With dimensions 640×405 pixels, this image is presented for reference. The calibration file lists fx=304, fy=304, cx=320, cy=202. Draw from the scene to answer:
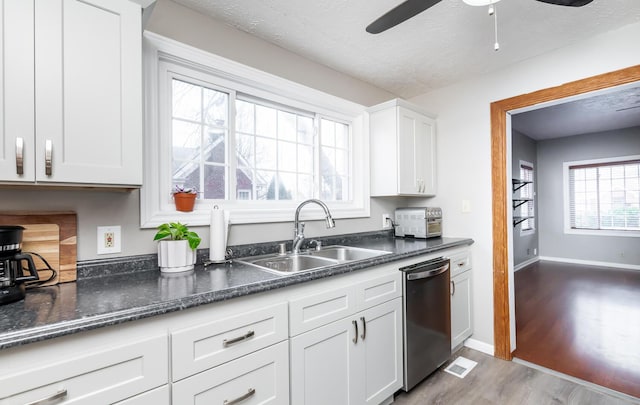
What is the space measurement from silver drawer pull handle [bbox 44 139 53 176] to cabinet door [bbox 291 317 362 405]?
115cm

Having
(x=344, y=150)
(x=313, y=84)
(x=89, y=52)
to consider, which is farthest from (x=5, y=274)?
(x=344, y=150)

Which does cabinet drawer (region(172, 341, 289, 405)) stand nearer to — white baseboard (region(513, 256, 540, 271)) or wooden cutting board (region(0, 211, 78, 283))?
wooden cutting board (region(0, 211, 78, 283))

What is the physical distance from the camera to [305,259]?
2.06 m

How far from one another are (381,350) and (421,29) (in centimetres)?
204

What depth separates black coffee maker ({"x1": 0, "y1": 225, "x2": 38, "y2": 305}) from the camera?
3.28ft

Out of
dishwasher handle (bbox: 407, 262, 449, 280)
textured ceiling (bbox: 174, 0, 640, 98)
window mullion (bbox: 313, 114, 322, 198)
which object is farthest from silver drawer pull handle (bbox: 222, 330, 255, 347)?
textured ceiling (bbox: 174, 0, 640, 98)

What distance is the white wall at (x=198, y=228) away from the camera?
53.6 inches

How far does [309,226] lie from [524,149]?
559 cm

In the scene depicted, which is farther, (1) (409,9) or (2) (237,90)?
(2) (237,90)

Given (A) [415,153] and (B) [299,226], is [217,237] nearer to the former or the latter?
(B) [299,226]

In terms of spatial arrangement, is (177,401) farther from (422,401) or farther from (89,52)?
(422,401)

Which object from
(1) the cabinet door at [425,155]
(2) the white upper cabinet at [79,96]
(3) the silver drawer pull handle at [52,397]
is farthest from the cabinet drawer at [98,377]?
(1) the cabinet door at [425,155]

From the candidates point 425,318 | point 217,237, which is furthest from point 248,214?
point 425,318

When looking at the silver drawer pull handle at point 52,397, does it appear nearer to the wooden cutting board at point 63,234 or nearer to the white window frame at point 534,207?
the wooden cutting board at point 63,234
